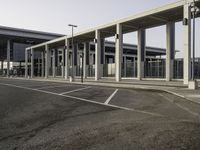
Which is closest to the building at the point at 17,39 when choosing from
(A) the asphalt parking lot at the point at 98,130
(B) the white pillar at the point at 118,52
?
(B) the white pillar at the point at 118,52

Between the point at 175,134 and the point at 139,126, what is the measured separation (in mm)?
1271

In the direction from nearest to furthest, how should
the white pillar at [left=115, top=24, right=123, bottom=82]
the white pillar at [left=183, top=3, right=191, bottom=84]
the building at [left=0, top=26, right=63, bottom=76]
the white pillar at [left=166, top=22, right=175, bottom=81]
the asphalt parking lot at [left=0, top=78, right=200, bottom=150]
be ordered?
the asphalt parking lot at [left=0, top=78, right=200, bottom=150] < the white pillar at [left=183, top=3, right=191, bottom=84] < the white pillar at [left=166, top=22, right=175, bottom=81] < the white pillar at [left=115, top=24, right=123, bottom=82] < the building at [left=0, top=26, right=63, bottom=76]

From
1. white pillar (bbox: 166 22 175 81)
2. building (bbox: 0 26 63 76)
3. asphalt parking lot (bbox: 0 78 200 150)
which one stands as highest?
building (bbox: 0 26 63 76)

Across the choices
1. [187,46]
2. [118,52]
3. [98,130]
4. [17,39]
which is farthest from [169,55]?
[17,39]

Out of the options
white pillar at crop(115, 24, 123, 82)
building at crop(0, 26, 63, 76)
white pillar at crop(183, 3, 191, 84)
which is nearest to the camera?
white pillar at crop(183, 3, 191, 84)

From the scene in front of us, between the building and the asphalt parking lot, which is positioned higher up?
the building

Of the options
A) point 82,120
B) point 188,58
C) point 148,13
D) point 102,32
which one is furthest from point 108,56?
point 82,120

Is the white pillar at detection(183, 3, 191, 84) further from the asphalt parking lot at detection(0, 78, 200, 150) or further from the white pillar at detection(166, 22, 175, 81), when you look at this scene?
the asphalt parking lot at detection(0, 78, 200, 150)

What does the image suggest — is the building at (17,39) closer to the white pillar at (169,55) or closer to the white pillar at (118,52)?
the white pillar at (118,52)

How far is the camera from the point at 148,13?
3541 cm

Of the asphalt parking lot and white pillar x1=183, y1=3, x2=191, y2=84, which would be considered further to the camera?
white pillar x1=183, y1=3, x2=191, y2=84

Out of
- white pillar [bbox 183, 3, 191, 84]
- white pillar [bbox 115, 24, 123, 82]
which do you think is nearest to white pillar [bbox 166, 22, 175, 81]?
white pillar [bbox 115, 24, 123, 82]

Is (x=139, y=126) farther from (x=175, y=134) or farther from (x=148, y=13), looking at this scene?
(x=148, y=13)

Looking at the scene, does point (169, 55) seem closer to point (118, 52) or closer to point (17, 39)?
point (118, 52)
